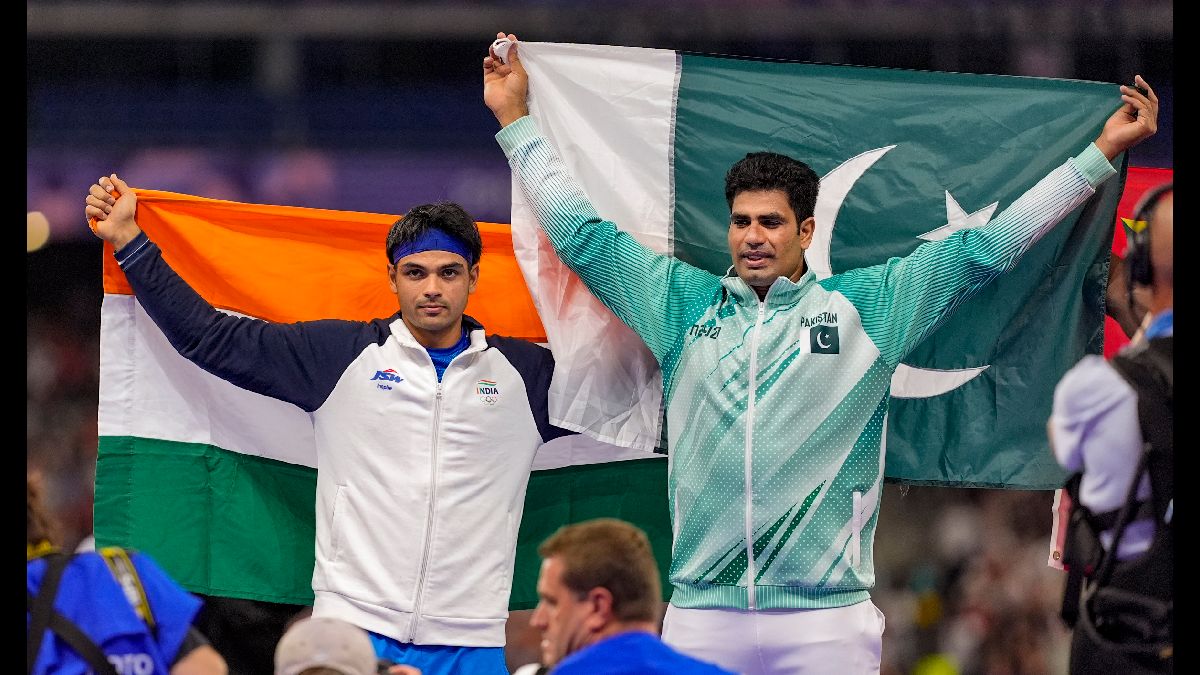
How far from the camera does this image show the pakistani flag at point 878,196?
5289 millimetres

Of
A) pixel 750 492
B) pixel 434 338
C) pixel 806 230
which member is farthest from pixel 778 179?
pixel 434 338

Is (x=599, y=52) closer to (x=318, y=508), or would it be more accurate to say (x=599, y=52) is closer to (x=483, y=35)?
(x=318, y=508)

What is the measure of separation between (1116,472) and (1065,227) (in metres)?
1.83

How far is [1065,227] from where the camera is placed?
532 centimetres

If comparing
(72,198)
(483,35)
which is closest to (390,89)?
(483,35)

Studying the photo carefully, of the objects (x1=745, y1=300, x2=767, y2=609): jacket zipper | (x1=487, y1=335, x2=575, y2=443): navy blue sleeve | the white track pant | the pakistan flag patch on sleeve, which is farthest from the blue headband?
the white track pant

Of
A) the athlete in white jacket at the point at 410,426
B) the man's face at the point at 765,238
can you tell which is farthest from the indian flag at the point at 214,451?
the man's face at the point at 765,238

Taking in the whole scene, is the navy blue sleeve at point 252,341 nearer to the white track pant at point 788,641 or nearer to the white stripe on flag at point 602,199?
the white stripe on flag at point 602,199

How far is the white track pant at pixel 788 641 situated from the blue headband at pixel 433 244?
155 centimetres

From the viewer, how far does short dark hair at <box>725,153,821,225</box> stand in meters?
4.88

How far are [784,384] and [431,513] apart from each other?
4.17 feet

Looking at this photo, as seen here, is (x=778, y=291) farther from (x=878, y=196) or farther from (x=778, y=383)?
(x=878, y=196)

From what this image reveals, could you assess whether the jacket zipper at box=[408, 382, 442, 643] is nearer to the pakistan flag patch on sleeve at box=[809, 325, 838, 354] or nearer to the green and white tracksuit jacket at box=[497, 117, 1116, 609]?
the green and white tracksuit jacket at box=[497, 117, 1116, 609]

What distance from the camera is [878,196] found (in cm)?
543
